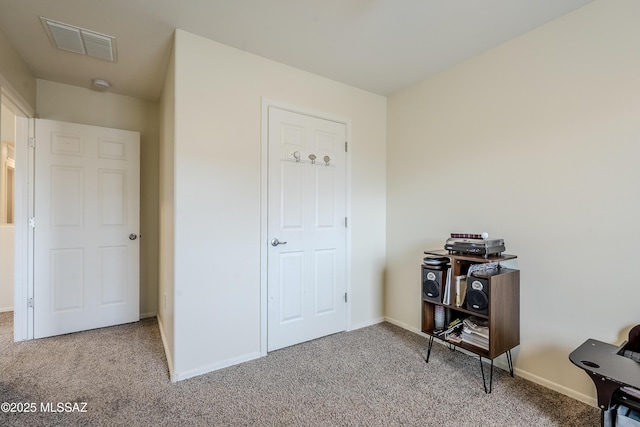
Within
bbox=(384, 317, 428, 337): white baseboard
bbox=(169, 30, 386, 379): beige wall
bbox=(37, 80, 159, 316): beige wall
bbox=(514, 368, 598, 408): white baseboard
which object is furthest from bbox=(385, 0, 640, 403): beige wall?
bbox=(37, 80, 159, 316): beige wall

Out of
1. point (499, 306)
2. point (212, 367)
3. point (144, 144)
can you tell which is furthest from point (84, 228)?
point (499, 306)

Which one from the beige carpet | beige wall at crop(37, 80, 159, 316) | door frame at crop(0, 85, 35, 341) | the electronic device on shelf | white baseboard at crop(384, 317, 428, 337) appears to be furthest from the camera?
beige wall at crop(37, 80, 159, 316)

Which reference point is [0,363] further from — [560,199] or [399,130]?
[560,199]

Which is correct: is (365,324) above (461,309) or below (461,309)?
below

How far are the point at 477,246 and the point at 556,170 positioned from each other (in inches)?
27.6

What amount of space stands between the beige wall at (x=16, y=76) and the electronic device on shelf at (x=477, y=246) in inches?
134

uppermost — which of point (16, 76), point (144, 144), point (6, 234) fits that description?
point (16, 76)

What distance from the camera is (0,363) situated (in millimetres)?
2227

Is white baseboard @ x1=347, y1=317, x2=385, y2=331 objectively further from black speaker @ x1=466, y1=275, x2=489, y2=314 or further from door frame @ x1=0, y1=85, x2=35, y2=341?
door frame @ x1=0, y1=85, x2=35, y2=341

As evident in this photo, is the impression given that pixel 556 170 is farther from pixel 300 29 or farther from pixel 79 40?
pixel 79 40

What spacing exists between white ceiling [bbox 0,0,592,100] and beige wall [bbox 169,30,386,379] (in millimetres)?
186

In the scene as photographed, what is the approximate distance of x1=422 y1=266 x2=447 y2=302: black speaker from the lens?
88.4 inches

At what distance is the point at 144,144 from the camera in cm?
329

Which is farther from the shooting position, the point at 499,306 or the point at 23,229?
the point at 23,229
